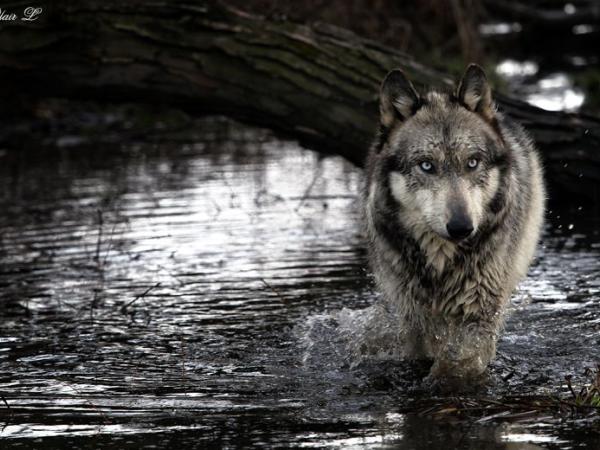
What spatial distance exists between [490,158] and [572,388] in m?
1.39

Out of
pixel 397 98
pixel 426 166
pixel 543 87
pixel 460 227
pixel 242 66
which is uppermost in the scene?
pixel 242 66

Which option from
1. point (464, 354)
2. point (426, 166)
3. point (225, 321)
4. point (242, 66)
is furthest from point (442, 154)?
point (242, 66)

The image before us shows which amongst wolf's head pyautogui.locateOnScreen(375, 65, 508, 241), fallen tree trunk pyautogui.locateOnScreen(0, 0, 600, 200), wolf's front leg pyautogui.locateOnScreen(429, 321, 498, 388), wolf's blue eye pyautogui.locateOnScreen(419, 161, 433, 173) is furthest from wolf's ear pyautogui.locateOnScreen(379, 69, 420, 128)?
fallen tree trunk pyautogui.locateOnScreen(0, 0, 600, 200)

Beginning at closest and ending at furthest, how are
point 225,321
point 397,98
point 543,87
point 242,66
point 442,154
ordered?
point 442,154, point 397,98, point 225,321, point 242,66, point 543,87

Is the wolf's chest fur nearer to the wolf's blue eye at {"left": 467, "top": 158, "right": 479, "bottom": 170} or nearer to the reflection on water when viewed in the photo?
the wolf's blue eye at {"left": 467, "top": 158, "right": 479, "bottom": 170}

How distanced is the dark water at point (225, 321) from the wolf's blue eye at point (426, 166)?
48.3 inches

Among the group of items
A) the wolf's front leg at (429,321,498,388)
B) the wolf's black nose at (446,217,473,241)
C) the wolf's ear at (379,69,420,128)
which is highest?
the wolf's ear at (379,69,420,128)

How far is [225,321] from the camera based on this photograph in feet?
24.2

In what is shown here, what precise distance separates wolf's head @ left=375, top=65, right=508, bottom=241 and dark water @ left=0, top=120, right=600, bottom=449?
1.00 meters

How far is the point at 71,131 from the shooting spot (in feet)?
52.7

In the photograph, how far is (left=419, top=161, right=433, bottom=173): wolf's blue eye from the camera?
604 cm

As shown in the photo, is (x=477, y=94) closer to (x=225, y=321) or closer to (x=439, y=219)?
(x=439, y=219)

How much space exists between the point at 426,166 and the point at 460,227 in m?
0.53

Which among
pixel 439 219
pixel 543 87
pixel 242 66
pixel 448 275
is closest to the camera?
pixel 439 219
